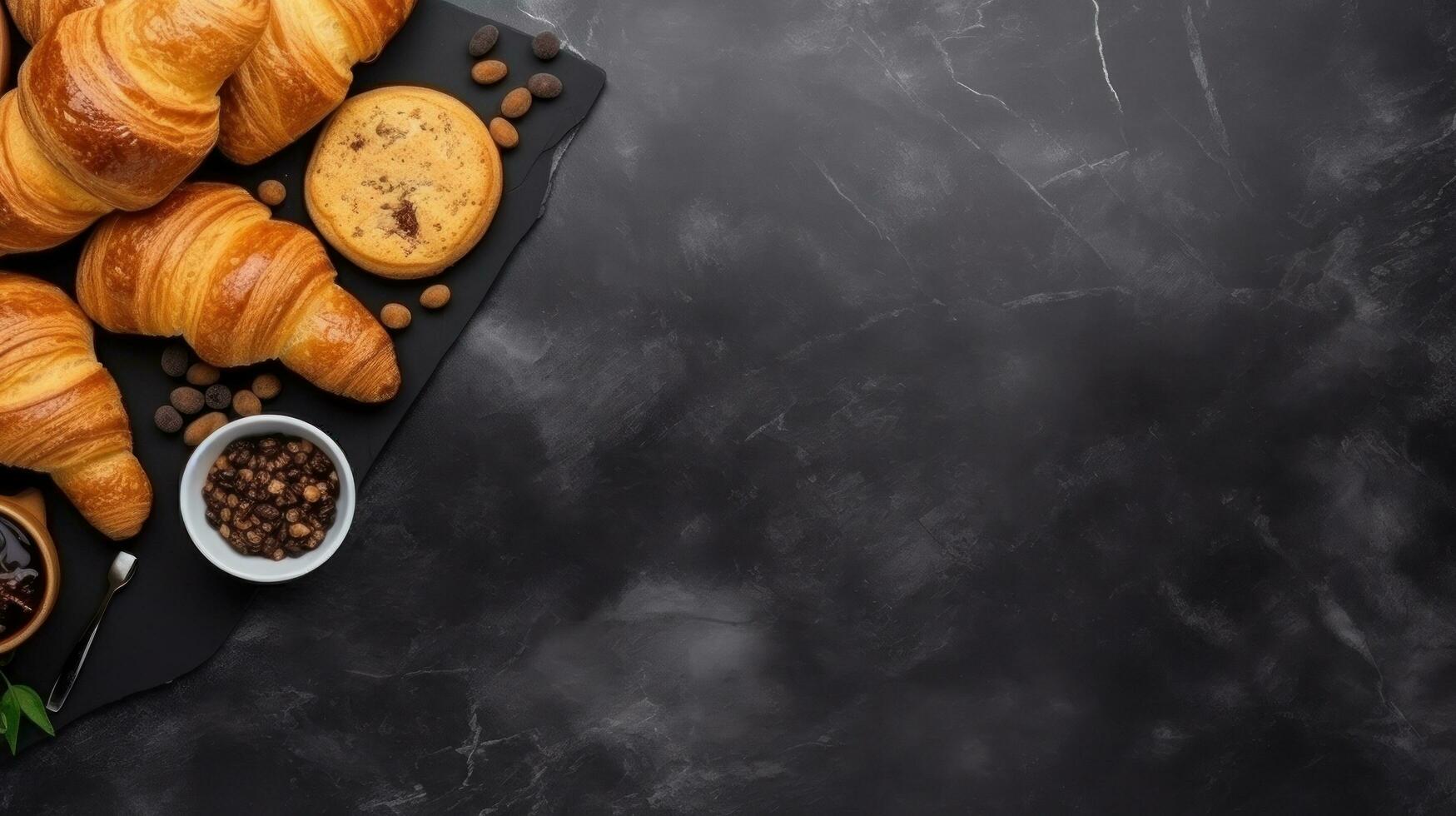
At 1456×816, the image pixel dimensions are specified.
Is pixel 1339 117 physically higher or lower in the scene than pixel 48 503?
higher

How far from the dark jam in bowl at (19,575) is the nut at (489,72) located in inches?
55.7

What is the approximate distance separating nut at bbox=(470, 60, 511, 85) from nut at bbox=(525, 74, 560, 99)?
68 millimetres

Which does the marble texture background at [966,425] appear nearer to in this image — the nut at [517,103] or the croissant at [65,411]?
the nut at [517,103]

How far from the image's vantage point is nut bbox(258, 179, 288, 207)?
8.00 feet

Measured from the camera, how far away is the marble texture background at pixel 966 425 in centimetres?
256

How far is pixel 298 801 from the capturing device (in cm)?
250

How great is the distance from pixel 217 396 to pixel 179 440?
0.15 m

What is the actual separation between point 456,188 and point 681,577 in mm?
1063

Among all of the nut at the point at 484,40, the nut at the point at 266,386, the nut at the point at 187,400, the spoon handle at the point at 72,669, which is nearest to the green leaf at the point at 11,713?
the spoon handle at the point at 72,669

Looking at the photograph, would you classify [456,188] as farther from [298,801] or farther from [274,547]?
[298,801]

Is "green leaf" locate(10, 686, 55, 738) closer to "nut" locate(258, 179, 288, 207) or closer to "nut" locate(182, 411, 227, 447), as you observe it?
"nut" locate(182, 411, 227, 447)

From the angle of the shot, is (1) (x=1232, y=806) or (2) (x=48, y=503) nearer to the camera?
(2) (x=48, y=503)

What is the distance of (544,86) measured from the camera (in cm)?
250

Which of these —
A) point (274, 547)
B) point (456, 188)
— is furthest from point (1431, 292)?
point (274, 547)
